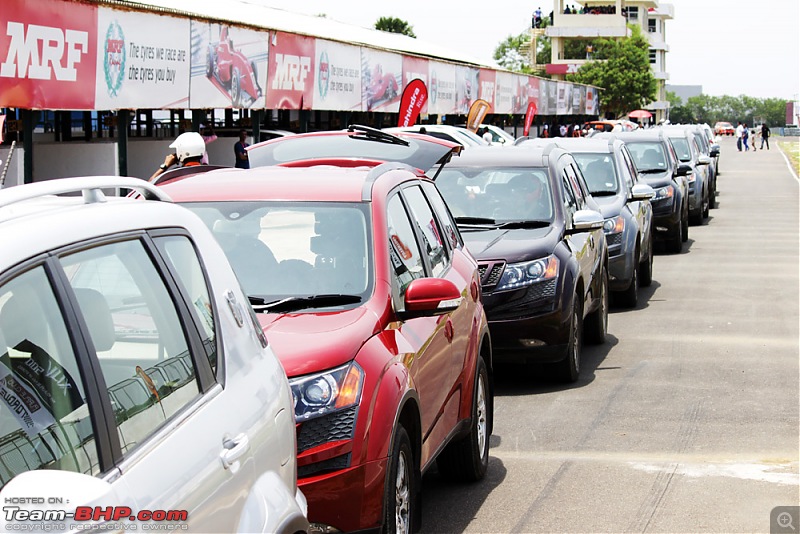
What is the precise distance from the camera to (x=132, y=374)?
2859mm

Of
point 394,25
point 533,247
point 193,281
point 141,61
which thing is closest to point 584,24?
point 394,25

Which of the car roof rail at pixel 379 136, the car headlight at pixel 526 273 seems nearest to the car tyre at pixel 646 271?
the car headlight at pixel 526 273

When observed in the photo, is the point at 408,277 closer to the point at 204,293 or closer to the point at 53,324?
the point at 204,293

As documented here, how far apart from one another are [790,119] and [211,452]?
607 ft

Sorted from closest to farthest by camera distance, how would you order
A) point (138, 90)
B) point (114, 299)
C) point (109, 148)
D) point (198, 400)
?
point (114, 299) < point (198, 400) < point (138, 90) < point (109, 148)

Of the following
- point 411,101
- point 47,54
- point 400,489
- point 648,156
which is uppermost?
point 47,54

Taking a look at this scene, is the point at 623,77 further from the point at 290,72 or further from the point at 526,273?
the point at 526,273

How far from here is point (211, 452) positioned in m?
2.94

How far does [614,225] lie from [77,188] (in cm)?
1181

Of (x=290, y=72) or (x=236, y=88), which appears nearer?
(x=236, y=88)

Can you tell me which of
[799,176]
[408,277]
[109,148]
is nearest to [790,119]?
[799,176]

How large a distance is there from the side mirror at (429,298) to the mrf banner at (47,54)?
30.6 feet

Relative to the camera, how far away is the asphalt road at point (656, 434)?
6410 millimetres

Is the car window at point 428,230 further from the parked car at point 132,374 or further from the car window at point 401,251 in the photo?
the parked car at point 132,374
